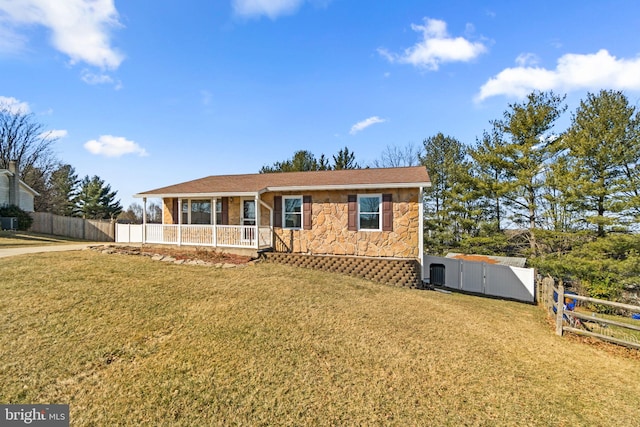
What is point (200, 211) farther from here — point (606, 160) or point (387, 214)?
point (606, 160)

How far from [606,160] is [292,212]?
17560 mm

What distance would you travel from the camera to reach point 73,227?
2291cm

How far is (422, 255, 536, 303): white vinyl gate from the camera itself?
1459 cm

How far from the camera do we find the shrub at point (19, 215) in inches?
832

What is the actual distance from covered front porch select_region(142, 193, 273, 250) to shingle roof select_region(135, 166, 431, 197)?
1.41 ft

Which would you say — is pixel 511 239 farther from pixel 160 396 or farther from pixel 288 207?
pixel 160 396

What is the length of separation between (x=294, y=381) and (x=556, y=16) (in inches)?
612

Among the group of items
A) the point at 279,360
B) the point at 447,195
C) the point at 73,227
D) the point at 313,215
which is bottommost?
the point at 279,360

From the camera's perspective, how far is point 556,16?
11.4 meters

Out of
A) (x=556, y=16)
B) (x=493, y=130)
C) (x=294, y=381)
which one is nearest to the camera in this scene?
(x=294, y=381)

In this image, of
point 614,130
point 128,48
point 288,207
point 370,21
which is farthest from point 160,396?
point 614,130

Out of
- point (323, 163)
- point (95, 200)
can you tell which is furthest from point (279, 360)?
point (95, 200)

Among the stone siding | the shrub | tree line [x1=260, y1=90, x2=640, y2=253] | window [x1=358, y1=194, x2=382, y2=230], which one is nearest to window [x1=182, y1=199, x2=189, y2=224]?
the stone siding

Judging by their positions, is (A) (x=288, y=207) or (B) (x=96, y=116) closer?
(A) (x=288, y=207)
